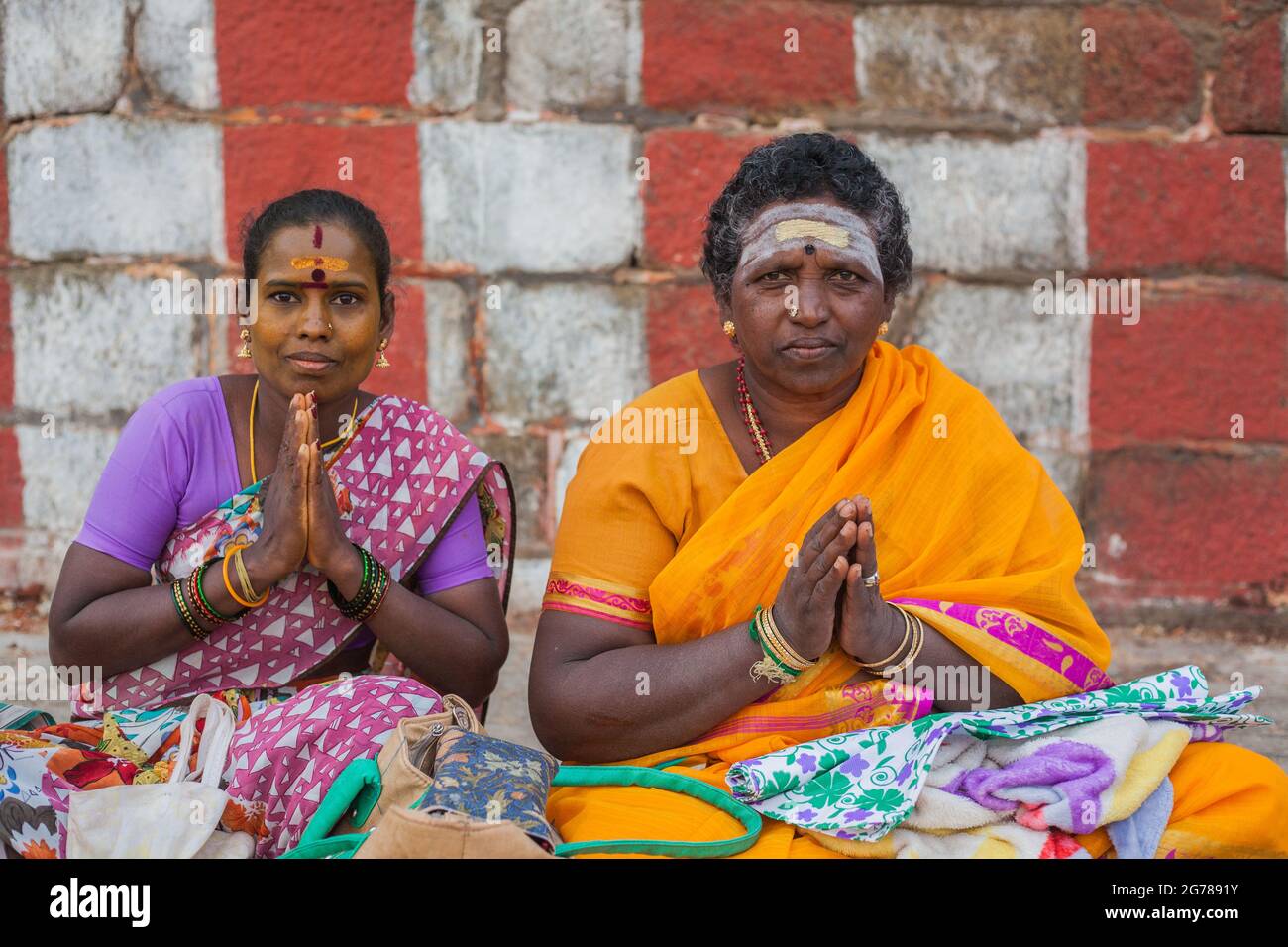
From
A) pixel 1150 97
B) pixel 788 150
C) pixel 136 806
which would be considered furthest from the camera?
pixel 1150 97

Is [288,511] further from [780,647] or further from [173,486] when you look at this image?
[780,647]

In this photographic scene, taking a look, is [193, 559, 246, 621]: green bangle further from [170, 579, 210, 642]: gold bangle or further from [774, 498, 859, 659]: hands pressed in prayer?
[774, 498, 859, 659]: hands pressed in prayer

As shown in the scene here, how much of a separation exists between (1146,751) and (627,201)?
332 centimetres

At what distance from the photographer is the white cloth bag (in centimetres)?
291

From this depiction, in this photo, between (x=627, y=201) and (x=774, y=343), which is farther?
(x=627, y=201)

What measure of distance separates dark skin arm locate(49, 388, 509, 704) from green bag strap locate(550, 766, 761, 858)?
0.47 meters

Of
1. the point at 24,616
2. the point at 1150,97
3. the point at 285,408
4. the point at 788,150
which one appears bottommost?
the point at 24,616

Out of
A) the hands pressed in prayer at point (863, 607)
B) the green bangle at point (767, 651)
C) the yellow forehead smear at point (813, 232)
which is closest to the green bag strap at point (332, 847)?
the green bangle at point (767, 651)

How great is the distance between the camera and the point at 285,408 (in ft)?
11.7

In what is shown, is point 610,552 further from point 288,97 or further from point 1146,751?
point 288,97

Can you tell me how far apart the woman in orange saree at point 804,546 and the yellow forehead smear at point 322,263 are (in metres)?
0.75

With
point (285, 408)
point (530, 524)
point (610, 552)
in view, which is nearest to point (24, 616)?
point (530, 524)

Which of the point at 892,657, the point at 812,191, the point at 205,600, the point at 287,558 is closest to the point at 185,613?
the point at 205,600

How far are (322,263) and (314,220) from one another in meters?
0.13
